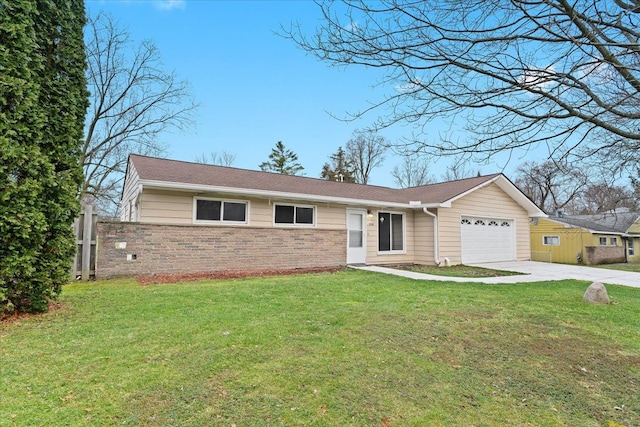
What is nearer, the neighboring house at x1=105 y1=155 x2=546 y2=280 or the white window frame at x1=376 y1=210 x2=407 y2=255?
the neighboring house at x1=105 y1=155 x2=546 y2=280

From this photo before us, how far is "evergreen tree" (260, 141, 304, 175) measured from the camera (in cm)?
3653

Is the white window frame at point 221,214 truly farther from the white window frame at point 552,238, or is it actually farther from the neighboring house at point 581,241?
the white window frame at point 552,238

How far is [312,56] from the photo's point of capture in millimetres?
3623

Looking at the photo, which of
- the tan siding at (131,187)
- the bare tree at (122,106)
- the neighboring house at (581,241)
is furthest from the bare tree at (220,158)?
the neighboring house at (581,241)

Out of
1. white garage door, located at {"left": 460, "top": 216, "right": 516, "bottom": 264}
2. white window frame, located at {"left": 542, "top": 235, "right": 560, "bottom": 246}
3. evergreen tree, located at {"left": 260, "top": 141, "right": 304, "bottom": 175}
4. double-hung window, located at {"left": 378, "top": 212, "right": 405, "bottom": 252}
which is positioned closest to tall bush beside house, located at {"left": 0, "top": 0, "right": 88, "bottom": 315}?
double-hung window, located at {"left": 378, "top": 212, "right": 405, "bottom": 252}

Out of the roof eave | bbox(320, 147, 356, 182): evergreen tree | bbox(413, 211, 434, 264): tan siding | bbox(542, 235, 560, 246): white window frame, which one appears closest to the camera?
bbox(413, 211, 434, 264): tan siding

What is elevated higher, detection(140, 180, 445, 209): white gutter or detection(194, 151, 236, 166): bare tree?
detection(194, 151, 236, 166): bare tree

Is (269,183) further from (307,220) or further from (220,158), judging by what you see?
(220,158)

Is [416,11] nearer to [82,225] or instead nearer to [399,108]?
[399,108]

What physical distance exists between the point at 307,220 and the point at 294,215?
1.77 feet

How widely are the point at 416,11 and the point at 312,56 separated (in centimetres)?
111

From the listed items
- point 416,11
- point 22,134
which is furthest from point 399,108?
point 22,134

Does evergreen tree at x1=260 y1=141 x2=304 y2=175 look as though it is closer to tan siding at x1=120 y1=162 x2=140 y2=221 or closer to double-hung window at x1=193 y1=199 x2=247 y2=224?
tan siding at x1=120 y1=162 x2=140 y2=221

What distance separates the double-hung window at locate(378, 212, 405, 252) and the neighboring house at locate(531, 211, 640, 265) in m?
15.4
